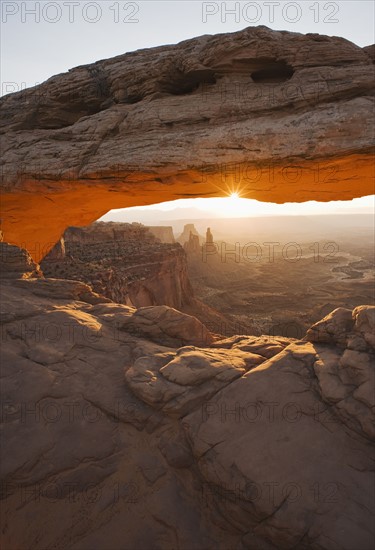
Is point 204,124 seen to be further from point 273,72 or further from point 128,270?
point 128,270

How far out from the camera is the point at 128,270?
23.6 metres

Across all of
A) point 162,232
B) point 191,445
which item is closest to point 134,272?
point 191,445

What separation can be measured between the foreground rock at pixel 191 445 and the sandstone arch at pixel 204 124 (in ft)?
13.4

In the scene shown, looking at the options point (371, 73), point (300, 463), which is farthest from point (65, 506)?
point (371, 73)

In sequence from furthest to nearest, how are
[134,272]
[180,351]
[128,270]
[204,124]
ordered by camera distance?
1. [134,272]
2. [128,270]
3. [204,124]
4. [180,351]

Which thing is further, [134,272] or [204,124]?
[134,272]

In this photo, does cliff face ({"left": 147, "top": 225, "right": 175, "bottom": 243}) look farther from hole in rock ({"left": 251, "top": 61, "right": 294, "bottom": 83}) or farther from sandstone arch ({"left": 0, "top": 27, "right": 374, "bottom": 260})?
hole in rock ({"left": 251, "top": 61, "right": 294, "bottom": 83})

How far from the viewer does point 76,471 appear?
4.06 metres

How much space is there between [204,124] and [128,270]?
17.3m

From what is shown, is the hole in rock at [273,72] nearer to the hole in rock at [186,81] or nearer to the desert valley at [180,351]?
the desert valley at [180,351]

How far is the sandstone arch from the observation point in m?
6.65

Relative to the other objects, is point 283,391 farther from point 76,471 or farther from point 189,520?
point 76,471

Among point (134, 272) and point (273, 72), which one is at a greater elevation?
point (273, 72)

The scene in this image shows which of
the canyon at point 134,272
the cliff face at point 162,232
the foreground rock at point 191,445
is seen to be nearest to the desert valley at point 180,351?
the foreground rock at point 191,445
